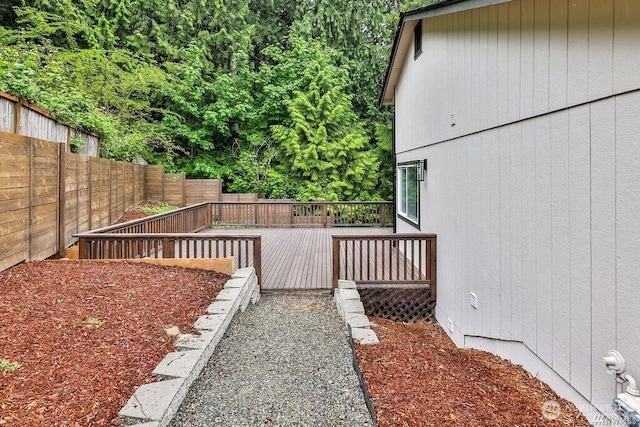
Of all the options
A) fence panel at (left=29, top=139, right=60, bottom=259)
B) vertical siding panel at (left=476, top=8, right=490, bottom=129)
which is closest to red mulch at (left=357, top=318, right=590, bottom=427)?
vertical siding panel at (left=476, top=8, right=490, bottom=129)

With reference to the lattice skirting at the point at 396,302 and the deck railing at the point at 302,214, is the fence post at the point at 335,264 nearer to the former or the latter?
the lattice skirting at the point at 396,302

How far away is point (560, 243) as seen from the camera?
2908 mm

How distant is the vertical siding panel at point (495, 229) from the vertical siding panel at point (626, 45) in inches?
66.8

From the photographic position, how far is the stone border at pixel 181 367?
2262 mm

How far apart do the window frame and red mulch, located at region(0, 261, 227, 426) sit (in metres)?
3.92

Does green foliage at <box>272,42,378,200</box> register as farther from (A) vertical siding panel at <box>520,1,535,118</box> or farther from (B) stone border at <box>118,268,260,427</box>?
(A) vertical siding panel at <box>520,1,535,118</box>

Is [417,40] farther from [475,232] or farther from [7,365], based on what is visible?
[7,365]

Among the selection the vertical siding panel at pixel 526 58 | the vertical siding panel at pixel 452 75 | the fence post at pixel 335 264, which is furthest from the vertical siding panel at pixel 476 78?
the fence post at pixel 335 264

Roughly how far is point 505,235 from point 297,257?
4668 millimetres

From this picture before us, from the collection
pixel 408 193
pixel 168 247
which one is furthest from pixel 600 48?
pixel 408 193

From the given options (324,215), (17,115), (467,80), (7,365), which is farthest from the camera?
(324,215)

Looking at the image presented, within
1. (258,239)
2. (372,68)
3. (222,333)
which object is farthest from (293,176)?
(222,333)

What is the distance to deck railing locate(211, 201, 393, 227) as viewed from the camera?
1280 cm

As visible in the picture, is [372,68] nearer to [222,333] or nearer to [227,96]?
[227,96]
